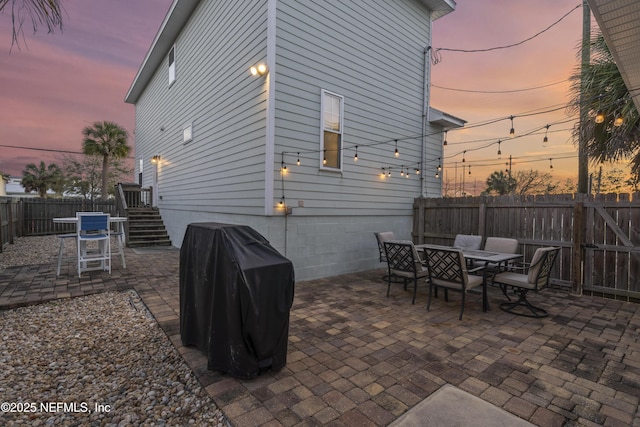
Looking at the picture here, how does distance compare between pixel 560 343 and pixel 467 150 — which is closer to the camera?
pixel 560 343

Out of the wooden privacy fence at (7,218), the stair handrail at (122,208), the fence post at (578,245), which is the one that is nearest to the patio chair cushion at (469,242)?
the fence post at (578,245)

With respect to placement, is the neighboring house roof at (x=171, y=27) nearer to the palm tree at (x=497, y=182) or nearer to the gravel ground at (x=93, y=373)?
the gravel ground at (x=93, y=373)

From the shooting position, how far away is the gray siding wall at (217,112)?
5.68m

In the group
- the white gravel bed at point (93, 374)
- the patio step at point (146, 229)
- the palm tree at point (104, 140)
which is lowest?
the white gravel bed at point (93, 374)

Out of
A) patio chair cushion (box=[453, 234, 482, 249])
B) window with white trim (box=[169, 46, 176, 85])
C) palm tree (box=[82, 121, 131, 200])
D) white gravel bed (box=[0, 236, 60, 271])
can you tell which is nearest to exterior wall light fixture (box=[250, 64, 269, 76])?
patio chair cushion (box=[453, 234, 482, 249])

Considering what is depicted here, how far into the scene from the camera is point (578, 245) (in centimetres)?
526

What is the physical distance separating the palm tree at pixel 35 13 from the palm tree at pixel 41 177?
114ft

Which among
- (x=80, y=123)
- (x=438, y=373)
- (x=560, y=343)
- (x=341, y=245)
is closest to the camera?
(x=438, y=373)

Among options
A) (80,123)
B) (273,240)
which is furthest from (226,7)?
(80,123)

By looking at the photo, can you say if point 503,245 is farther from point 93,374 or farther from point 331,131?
point 93,374

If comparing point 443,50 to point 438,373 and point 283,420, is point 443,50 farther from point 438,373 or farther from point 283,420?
point 283,420

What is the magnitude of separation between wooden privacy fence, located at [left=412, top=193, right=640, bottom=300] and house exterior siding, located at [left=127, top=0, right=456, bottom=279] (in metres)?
2.24

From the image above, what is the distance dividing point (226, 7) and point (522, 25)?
7.09 metres

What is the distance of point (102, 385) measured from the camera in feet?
7.77
